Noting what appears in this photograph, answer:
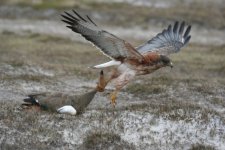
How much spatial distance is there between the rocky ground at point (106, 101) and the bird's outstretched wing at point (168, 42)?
5.41ft

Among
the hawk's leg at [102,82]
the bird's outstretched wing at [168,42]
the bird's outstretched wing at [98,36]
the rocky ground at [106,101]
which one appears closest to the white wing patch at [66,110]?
the rocky ground at [106,101]

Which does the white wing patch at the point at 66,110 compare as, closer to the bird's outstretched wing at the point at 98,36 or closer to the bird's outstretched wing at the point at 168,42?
the bird's outstretched wing at the point at 98,36

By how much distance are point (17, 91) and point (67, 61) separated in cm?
893

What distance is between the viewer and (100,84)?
16859 millimetres

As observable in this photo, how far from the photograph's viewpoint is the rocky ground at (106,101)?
15867 millimetres

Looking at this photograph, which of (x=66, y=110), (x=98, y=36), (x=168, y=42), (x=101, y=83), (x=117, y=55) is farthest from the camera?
(x=168, y=42)

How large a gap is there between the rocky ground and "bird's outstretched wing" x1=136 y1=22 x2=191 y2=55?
1649 mm

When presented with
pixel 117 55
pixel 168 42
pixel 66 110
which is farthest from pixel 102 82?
pixel 168 42

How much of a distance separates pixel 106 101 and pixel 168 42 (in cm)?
283

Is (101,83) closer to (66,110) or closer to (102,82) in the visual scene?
(102,82)

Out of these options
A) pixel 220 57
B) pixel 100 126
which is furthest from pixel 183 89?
pixel 220 57

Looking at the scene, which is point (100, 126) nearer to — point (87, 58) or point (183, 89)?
point (183, 89)

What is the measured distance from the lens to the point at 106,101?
20.2 meters

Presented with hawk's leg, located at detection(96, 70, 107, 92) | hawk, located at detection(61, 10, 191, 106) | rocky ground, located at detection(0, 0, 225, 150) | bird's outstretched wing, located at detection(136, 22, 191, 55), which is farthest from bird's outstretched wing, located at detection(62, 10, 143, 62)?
bird's outstretched wing, located at detection(136, 22, 191, 55)
